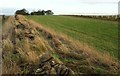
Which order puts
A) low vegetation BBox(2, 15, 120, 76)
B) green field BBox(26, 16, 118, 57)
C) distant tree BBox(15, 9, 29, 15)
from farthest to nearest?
distant tree BBox(15, 9, 29, 15) → green field BBox(26, 16, 118, 57) → low vegetation BBox(2, 15, 120, 76)

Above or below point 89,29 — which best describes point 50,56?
below

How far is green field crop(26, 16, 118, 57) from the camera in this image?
5566mm

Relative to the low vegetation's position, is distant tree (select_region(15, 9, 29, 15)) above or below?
above

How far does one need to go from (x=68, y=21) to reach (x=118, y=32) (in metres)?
1.07

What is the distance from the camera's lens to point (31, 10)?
580cm

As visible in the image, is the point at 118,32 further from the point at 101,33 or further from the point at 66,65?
the point at 66,65

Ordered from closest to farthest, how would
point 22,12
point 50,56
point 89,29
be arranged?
point 50,56
point 89,29
point 22,12

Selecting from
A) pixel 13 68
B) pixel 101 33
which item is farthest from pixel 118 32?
pixel 13 68

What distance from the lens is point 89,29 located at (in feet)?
18.7

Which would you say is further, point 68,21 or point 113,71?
point 68,21

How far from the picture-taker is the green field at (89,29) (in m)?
5.57

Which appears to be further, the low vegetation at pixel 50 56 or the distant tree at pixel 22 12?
the distant tree at pixel 22 12

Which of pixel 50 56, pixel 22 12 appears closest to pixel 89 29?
pixel 50 56

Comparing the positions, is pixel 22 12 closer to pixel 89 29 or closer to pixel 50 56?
pixel 50 56
